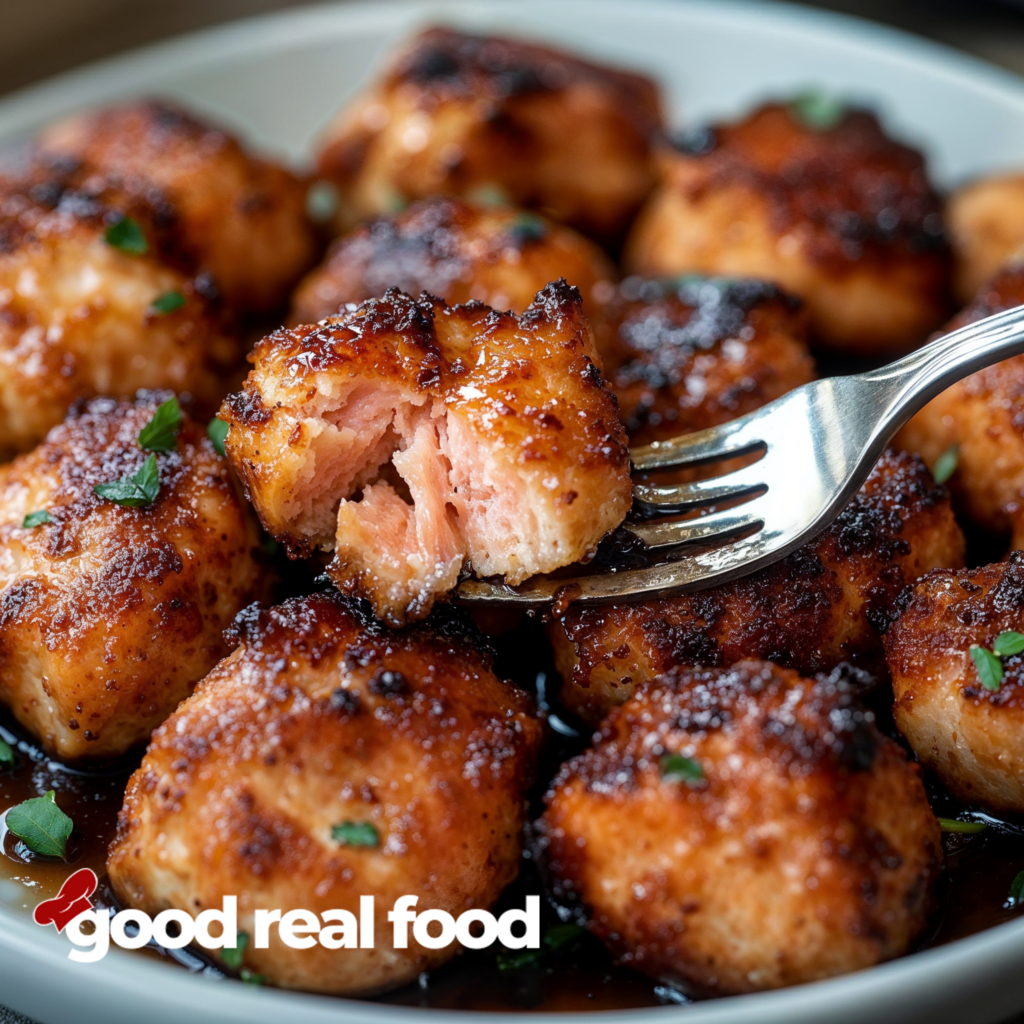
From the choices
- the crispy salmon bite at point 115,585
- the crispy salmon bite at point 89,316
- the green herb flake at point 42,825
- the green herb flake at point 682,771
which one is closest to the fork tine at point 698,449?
the green herb flake at point 682,771

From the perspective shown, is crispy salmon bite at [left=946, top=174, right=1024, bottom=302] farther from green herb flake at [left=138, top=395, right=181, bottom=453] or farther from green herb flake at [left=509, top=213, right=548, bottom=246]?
green herb flake at [left=138, top=395, right=181, bottom=453]

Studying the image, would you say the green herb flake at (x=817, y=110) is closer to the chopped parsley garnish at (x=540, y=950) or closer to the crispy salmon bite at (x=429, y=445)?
the crispy salmon bite at (x=429, y=445)

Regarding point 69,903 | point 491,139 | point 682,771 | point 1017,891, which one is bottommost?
point 1017,891

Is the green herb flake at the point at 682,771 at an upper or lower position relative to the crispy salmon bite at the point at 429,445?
lower

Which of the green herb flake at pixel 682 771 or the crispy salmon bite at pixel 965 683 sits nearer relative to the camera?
the green herb flake at pixel 682 771

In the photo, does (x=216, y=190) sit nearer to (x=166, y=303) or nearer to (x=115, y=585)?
(x=166, y=303)

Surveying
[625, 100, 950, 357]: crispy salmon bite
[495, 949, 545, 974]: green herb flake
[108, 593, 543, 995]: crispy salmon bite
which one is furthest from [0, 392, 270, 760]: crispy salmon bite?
[625, 100, 950, 357]: crispy salmon bite

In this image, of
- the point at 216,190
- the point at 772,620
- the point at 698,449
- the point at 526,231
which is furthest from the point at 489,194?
the point at 772,620
